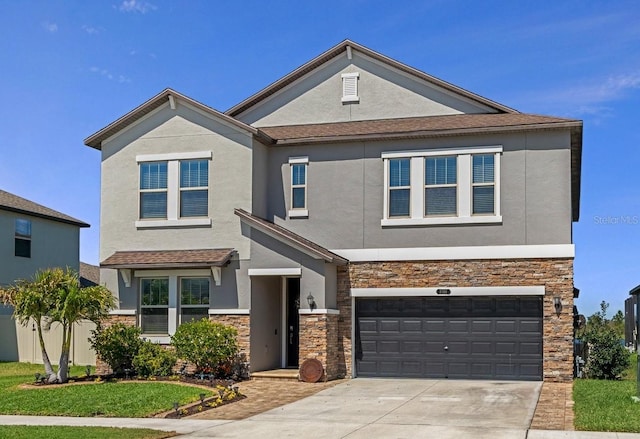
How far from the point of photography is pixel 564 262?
21.5m

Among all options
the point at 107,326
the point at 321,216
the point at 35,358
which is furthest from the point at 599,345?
the point at 35,358

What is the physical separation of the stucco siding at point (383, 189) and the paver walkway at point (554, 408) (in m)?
3.98

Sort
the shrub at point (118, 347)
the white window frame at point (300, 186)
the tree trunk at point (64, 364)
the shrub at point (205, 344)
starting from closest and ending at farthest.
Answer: the tree trunk at point (64, 364), the shrub at point (205, 344), the shrub at point (118, 347), the white window frame at point (300, 186)

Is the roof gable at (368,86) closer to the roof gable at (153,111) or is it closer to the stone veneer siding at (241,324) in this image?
the roof gable at (153,111)

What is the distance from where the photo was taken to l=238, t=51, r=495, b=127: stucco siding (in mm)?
25234

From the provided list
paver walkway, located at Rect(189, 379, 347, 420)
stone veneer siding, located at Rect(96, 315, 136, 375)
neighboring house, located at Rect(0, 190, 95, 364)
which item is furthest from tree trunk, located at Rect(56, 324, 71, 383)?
neighboring house, located at Rect(0, 190, 95, 364)

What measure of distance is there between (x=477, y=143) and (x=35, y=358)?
1716 centimetres

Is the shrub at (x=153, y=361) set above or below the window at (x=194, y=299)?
below

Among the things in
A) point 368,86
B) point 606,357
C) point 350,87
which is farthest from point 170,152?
point 606,357

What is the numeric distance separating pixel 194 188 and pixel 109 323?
15.0 ft

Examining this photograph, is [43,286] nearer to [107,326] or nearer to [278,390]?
[107,326]

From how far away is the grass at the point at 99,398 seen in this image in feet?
55.1

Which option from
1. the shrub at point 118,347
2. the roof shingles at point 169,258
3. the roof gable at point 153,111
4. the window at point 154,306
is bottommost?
the shrub at point 118,347

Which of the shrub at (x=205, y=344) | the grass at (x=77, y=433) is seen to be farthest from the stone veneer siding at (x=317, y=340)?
the grass at (x=77, y=433)
